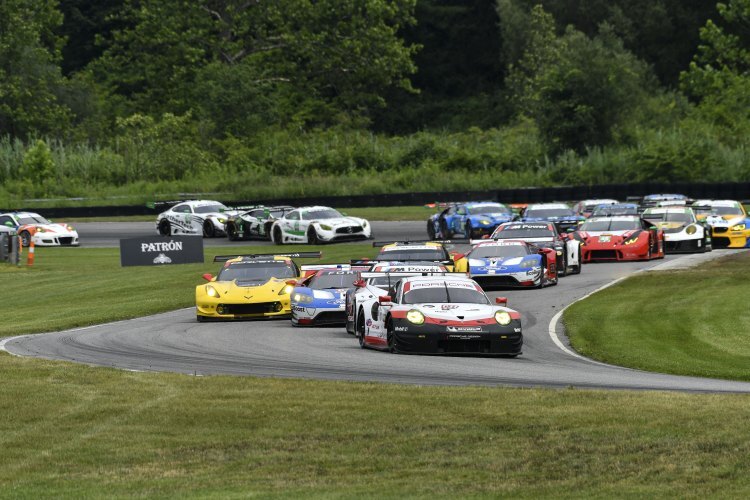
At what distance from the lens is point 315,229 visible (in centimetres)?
4634

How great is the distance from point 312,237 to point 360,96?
43.9 meters

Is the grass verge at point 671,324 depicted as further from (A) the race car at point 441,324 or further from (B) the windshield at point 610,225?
(B) the windshield at point 610,225

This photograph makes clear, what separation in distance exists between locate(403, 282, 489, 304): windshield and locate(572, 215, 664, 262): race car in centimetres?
1606

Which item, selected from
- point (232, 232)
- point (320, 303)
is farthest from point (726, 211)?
point (320, 303)

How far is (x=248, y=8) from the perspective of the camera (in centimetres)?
8781

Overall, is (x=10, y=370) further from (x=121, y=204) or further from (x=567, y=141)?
(x=567, y=141)

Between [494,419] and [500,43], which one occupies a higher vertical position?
[500,43]

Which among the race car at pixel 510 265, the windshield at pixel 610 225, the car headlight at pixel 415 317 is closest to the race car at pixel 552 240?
the race car at pixel 510 265

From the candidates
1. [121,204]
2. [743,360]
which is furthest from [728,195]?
[743,360]

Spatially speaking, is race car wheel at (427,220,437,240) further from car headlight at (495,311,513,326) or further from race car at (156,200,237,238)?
car headlight at (495,311,513,326)

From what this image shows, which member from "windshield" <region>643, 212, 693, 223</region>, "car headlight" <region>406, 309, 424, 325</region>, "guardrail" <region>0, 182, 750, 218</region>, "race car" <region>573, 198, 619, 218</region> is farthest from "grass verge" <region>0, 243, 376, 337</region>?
"guardrail" <region>0, 182, 750, 218</region>

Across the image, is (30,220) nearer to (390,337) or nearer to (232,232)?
(232,232)

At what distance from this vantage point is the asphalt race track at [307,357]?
16.2 m

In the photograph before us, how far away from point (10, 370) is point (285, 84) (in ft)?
244
